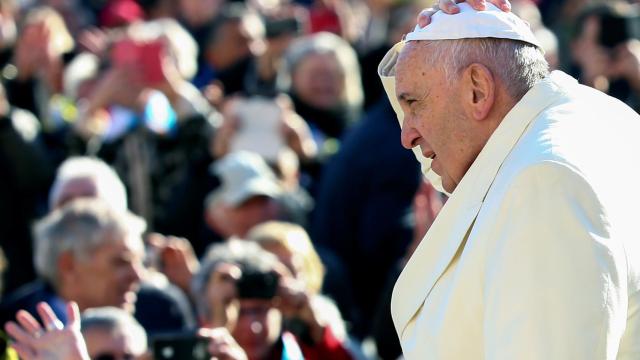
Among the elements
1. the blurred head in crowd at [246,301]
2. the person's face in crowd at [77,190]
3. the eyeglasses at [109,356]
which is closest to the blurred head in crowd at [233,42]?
the person's face in crowd at [77,190]

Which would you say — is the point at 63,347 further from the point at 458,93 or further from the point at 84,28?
the point at 84,28

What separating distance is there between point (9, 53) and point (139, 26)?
2.63 ft

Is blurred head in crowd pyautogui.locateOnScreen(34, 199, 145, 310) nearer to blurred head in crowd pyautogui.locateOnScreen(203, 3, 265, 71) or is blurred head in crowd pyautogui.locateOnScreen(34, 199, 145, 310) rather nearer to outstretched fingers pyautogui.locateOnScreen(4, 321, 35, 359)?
outstretched fingers pyautogui.locateOnScreen(4, 321, 35, 359)

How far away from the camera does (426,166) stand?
3.31m

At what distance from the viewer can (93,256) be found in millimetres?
5664

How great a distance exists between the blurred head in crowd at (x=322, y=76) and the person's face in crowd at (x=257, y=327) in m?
3.19

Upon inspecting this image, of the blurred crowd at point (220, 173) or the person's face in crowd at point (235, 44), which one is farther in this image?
the person's face in crowd at point (235, 44)

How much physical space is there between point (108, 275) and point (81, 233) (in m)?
0.22

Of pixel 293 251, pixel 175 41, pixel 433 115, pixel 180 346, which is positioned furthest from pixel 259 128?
pixel 433 115

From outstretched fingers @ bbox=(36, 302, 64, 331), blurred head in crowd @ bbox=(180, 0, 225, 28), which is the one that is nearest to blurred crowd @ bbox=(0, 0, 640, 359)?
blurred head in crowd @ bbox=(180, 0, 225, 28)

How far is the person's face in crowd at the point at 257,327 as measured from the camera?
5.14 m

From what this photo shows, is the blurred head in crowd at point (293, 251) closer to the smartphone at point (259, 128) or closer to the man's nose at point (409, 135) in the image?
the smartphone at point (259, 128)

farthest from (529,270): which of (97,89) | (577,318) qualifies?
(97,89)

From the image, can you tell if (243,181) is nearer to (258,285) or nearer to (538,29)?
(258,285)
